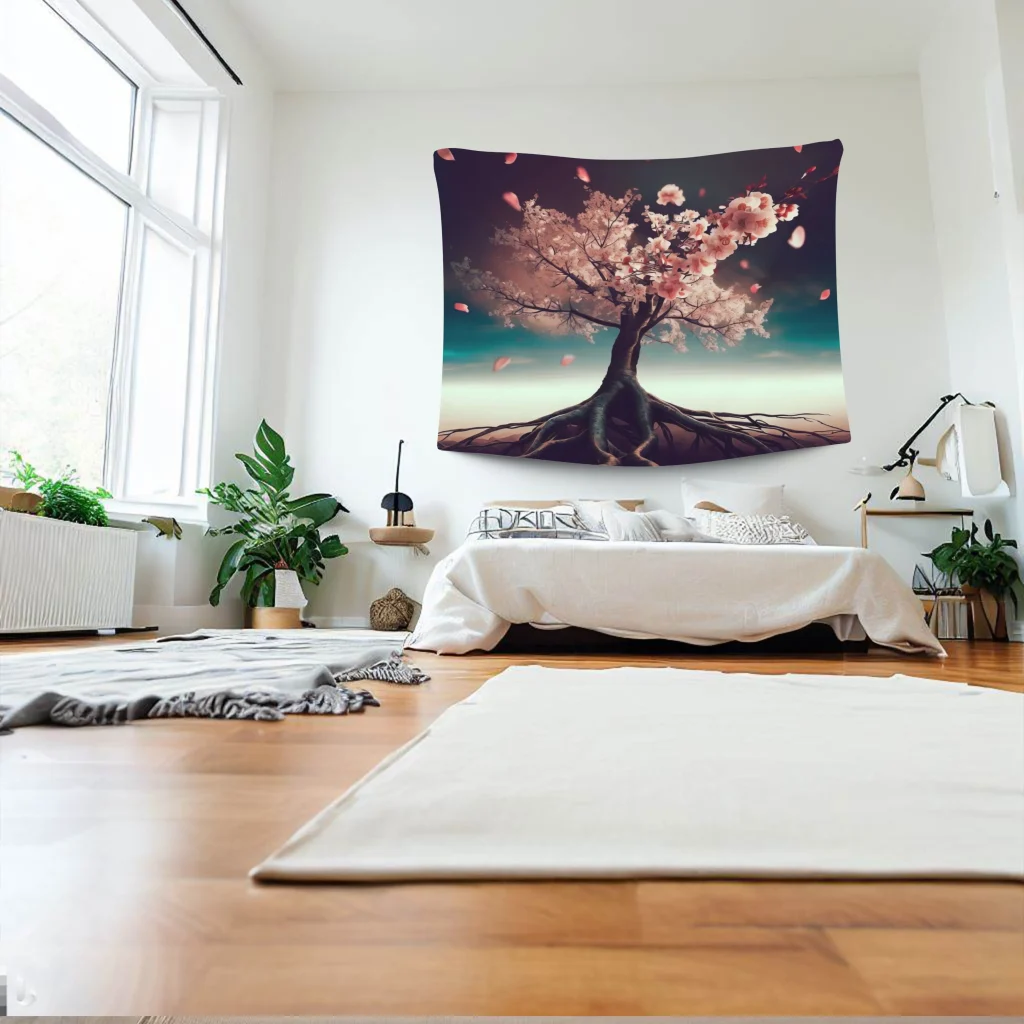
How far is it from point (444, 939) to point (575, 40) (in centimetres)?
572

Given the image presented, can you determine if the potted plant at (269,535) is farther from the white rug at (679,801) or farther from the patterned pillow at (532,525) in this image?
the white rug at (679,801)

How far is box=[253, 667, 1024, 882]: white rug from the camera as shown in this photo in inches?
25.5

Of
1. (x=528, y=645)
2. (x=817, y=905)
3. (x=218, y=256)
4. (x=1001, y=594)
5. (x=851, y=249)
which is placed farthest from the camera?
(x=851, y=249)

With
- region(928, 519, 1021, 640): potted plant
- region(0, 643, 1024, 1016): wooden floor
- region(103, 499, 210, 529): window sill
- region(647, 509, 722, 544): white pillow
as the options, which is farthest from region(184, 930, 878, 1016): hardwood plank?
region(928, 519, 1021, 640): potted plant

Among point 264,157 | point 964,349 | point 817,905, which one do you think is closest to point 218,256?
point 264,157

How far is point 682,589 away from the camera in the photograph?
3.27 metres

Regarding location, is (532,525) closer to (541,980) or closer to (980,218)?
(980,218)

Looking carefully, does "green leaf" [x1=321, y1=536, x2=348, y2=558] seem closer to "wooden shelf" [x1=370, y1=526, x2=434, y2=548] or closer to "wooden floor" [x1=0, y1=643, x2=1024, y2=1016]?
"wooden shelf" [x1=370, y1=526, x2=434, y2=548]

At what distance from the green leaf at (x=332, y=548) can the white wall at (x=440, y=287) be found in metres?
0.22

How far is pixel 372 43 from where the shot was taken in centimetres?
529

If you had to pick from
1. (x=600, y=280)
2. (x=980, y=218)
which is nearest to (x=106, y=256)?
(x=600, y=280)

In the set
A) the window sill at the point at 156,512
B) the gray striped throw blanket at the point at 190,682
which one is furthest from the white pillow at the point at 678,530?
the window sill at the point at 156,512

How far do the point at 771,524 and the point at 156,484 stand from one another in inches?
131

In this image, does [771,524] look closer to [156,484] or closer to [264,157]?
[156,484]
